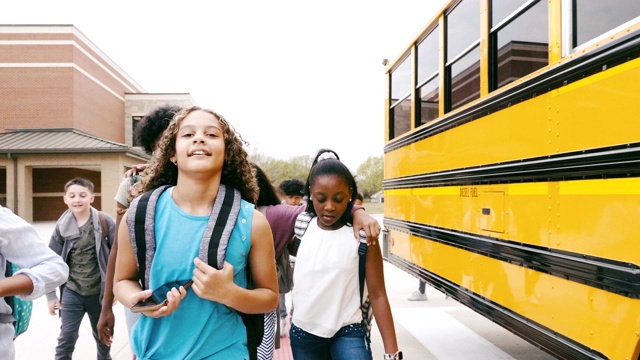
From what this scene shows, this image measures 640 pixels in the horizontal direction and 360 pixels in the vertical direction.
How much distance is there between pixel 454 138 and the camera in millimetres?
3852

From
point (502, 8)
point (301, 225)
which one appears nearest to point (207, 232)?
point (301, 225)

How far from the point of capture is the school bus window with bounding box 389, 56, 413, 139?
526 cm

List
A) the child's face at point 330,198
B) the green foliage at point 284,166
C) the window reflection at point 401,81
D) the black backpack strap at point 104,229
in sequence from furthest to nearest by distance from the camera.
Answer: the green foliage at point 284,166 < the window reflection at point 401,81 < the black backpack strap at point 104,229 < the child's face at point 330,198

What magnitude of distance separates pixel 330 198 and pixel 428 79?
2.59 m

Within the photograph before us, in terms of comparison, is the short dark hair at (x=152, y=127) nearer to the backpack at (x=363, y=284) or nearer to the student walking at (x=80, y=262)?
the backpack at (x=363, y=284)

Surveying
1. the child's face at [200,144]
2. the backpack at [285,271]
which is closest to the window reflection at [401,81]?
the backpack at [285,271]

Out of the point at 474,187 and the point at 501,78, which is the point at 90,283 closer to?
the point at 474,187

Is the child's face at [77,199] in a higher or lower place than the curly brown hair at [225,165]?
lower

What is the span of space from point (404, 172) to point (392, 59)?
4.43 feet

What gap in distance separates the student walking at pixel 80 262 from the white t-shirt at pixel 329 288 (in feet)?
6.17

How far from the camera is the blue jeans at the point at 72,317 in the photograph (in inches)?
137

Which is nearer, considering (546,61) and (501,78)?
(546,61)

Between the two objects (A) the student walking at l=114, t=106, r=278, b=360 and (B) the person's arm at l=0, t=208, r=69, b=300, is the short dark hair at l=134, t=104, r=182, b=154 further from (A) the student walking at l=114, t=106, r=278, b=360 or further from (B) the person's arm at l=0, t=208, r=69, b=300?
(A) the student walking at l=114, t=106, r=278, b=360

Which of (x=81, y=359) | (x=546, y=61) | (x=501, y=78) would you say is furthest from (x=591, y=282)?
(x=81, y=359)
